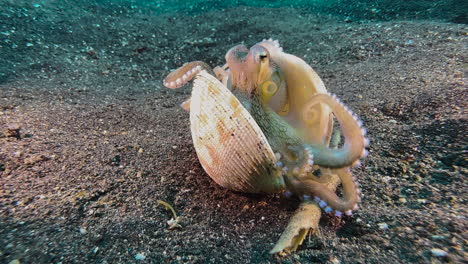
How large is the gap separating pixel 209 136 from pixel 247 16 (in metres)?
6.83

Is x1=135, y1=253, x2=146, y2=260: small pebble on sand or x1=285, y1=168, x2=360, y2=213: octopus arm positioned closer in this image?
x1=135, y1=253, x2=146, y2=260: small pebble on sand

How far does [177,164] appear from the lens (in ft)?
7.72

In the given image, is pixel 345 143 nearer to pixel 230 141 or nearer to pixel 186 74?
pixel 230 141

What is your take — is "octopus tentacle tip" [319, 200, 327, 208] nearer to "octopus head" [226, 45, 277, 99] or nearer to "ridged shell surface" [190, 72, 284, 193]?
"ridged shell surface" [190, 72, 284, 193]

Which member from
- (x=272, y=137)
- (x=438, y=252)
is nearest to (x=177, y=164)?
(x=272, y=137)

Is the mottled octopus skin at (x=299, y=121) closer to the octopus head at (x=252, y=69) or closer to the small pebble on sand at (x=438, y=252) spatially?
the octopus head at (x=252, y=69)

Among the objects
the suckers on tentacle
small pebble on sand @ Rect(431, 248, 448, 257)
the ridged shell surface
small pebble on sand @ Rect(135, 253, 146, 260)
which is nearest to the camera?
small pebble on sand @ Rect(431, 248, 448, 257)

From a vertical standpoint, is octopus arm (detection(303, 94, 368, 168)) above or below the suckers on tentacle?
below

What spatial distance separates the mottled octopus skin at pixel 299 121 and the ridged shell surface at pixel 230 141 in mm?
75

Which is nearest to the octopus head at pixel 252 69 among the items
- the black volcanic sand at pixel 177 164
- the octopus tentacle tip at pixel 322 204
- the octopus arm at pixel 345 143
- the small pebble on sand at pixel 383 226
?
the octopus arm at pixel 345 143

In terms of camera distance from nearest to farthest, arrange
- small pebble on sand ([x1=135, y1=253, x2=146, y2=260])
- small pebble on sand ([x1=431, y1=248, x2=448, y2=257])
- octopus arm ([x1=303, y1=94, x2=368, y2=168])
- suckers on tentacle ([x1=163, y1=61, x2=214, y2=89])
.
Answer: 1. small pebble on sand ([x1=431, y1=248, x2=448, y2=257])
2. small pebble on sand ([x1=135, y1=253, x2=146, y2=260])
3. octopus arm ([x1=303, y1=94, x2=368, y2=168])
4. suckers on tentacle ([x1=163, y1=61, x2=214, y2=89])

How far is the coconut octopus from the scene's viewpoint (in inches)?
63.2

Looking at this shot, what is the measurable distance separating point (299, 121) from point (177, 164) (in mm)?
1119

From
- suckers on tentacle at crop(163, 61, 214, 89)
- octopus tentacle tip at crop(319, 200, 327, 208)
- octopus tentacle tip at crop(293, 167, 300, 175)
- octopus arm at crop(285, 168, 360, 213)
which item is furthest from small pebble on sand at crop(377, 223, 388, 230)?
suckers on tentacle at crop(163, 61, 214, 89)
